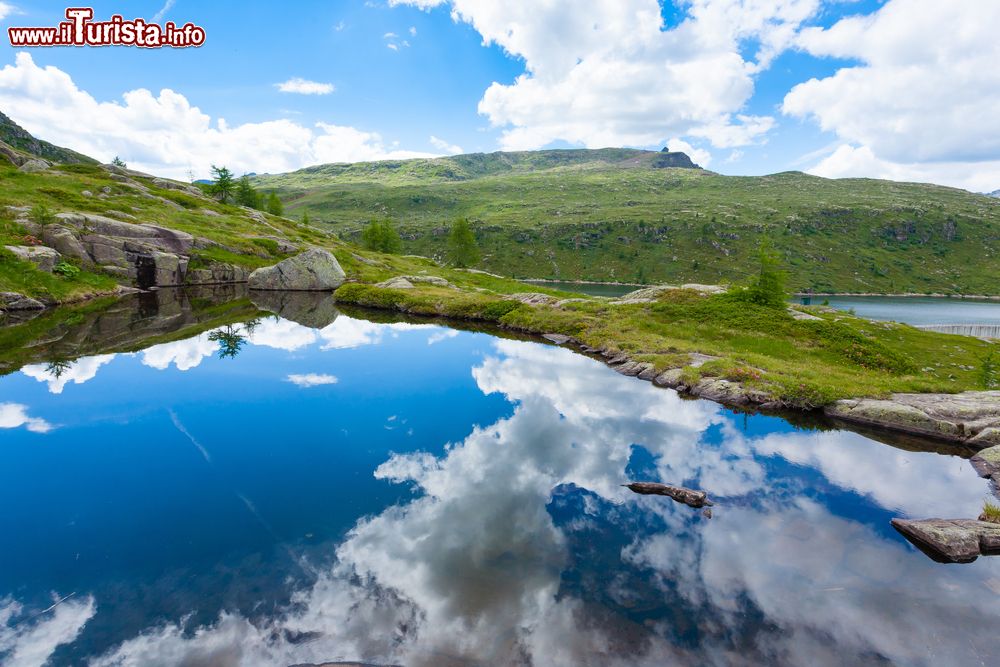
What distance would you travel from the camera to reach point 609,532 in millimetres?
16719

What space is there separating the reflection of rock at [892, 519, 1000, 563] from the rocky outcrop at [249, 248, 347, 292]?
83.3m

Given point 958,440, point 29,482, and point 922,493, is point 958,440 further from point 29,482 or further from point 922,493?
point 29,482

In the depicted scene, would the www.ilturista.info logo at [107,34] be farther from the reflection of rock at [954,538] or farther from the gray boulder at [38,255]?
the reflection of rock at [954,538]

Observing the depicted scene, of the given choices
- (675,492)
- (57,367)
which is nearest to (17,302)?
(57,367)

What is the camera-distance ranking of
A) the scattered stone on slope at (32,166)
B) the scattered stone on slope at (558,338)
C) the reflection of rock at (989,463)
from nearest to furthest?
the reflection of rock at (989,463)
the scattered stone on slope at (558,338)
the scattered stone on slope at (32,166)

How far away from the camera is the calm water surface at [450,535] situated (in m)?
12.0

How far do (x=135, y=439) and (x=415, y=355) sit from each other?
22.7 metres

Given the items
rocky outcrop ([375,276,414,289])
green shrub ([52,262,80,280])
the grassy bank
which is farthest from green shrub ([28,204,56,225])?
the grassy bank

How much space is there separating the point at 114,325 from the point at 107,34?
33.6 metres

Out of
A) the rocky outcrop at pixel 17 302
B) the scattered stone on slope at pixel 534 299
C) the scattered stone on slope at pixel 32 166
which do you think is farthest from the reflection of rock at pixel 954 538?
the scattered stone on slope at pixel 32 166

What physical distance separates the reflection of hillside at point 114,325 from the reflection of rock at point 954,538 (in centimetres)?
5171

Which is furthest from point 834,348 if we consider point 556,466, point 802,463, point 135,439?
point 135,439

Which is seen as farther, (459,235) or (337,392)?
(459,235)

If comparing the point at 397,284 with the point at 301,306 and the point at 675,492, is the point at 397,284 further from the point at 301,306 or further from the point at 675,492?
the point at 675,492
